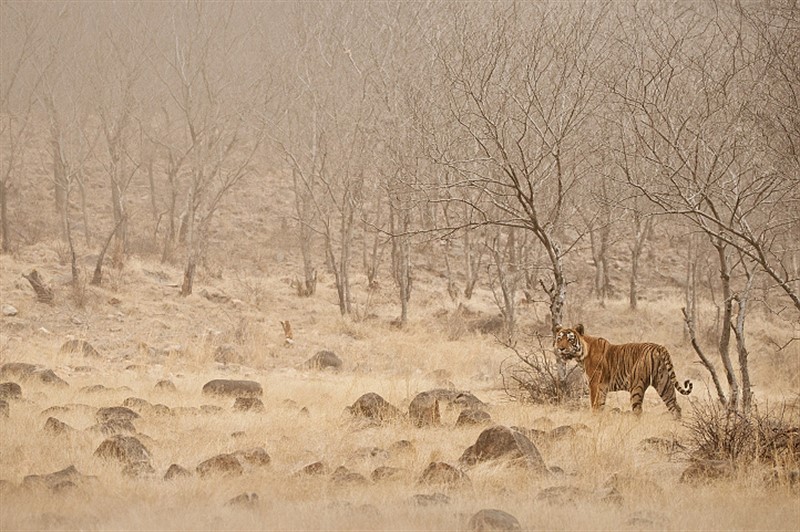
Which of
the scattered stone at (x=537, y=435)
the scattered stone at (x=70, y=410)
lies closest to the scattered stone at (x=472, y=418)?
the scattered stone at (x=537, y=435)

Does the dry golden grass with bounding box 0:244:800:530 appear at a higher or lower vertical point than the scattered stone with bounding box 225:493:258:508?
higher

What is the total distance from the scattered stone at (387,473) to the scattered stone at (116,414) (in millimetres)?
3082

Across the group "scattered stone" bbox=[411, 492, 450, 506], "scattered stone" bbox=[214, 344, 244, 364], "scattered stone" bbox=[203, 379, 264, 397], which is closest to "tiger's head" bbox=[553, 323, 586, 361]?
"scattered stone" bbox=[203, 379, 264, 397]

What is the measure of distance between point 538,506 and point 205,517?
6.61 feet

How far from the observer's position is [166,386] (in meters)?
10.8

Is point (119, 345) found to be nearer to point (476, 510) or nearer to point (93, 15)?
point (476, 510)

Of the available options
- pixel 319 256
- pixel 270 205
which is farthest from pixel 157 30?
pixel 270 205

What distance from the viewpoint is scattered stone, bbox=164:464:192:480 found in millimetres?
5781

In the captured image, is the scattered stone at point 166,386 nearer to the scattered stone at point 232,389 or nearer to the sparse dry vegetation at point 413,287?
the sparse dry vegetation at point 413,287

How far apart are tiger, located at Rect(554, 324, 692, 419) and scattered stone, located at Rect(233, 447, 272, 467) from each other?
3848 millimetres

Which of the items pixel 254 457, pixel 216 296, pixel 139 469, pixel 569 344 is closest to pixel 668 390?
pixel 569 344

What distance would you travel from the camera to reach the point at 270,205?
128 feet

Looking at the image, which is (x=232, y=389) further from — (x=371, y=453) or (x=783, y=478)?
(x=783, y=478)

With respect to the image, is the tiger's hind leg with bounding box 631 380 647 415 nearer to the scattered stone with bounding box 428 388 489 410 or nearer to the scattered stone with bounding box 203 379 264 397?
the scattered stone with bounding box 428 388 489 410
